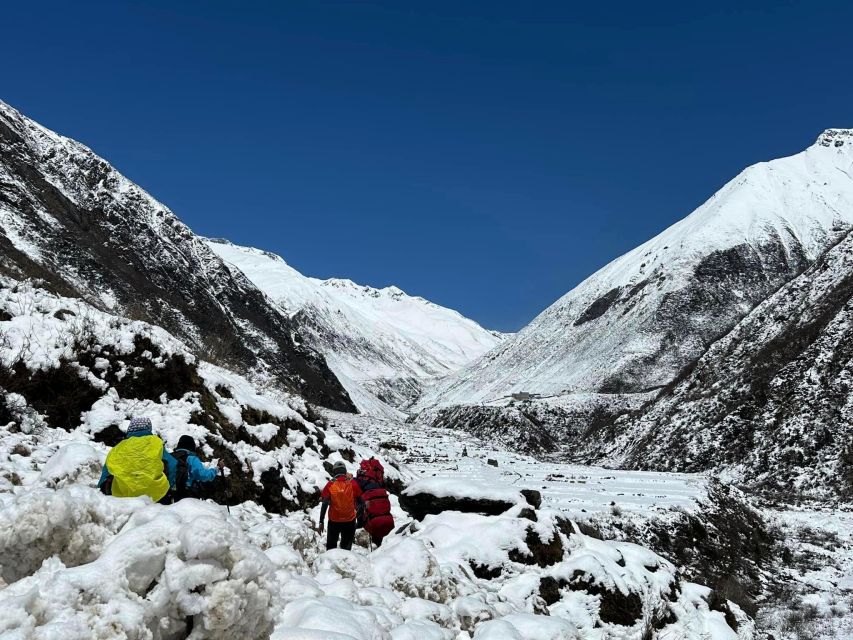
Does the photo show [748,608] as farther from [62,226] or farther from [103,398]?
[62,226]

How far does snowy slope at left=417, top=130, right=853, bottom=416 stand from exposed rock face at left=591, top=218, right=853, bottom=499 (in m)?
24.3

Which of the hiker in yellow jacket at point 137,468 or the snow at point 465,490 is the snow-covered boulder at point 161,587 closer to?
the hiker in yellow jacket at point 137,468

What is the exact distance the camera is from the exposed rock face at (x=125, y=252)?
5497 centimetres

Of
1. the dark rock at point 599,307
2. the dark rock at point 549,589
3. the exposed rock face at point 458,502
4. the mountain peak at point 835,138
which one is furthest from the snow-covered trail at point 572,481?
the mountain peak at point 835,138

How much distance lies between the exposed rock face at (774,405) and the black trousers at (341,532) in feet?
104

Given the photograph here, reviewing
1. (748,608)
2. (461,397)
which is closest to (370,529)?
(748,608)

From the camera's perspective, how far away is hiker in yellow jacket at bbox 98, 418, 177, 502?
735 centimetres

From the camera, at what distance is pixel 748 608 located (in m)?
18.4

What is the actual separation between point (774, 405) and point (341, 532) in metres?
38.7

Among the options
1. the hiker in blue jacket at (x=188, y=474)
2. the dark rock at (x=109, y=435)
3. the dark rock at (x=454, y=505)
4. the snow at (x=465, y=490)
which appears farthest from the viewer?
the snow at (x=465, y=490)

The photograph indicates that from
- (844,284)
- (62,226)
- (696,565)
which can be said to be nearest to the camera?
(696,565)

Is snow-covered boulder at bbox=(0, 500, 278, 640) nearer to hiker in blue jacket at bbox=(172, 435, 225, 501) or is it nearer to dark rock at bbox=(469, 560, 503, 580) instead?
hiker in blue jacket at bbox=(172, 435, 225, 501)

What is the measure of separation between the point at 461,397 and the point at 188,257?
55.2m

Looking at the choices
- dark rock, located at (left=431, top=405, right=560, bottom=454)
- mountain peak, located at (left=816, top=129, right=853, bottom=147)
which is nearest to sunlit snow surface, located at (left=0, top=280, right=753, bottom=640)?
dark rock, located at (left=431, top=405, right=560, bottom=454)
